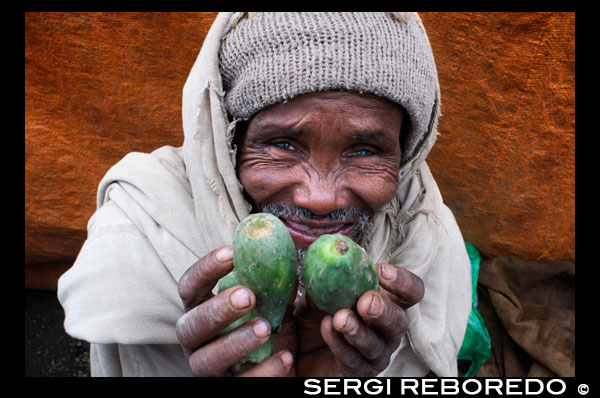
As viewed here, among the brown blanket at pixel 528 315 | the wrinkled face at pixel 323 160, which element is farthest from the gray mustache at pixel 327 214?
the brown blanket at pixel 528 315

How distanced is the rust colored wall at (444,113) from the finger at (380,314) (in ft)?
6.33

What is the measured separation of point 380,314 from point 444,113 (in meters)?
2.01

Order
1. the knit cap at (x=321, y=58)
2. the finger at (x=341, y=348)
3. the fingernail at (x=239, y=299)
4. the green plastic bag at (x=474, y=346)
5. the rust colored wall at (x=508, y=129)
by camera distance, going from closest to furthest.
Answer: the fingernail at (x=239, y=299) → the finger at (x=341, y=348) → the knit cap at (x=321, y=58) → the rust colored wall at (x=508, y=129) → the green plastic bag at (x=474, y=346)

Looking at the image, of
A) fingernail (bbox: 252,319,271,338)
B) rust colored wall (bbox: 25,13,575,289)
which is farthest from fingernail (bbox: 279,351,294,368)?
rust colored wall (bbox: 25,13,575,289)

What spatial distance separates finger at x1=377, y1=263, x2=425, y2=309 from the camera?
148cm

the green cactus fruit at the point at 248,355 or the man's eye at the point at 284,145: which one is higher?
the man's eye at the point at 284,145

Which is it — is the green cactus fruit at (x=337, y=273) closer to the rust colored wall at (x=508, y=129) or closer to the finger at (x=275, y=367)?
the finger at (x=275, y=367)

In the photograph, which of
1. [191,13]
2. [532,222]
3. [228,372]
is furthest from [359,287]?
[532,222]

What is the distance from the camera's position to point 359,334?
138cm

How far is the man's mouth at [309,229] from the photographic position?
5.65 feet

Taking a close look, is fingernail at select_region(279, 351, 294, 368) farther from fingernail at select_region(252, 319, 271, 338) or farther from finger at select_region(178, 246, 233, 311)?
finger at select_region(178, 246, 233, 311)

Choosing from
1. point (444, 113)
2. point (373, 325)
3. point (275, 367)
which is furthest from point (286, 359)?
point (444, 113)

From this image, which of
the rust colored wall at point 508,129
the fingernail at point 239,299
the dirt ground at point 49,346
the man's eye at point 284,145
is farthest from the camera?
the dirt ground at point 49,346
